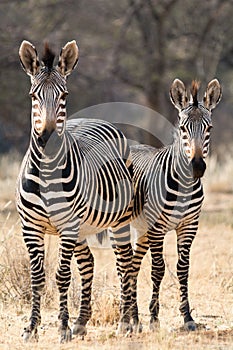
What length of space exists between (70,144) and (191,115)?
1.03 m

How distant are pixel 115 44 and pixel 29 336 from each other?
42.8ft

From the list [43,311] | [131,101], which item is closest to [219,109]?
[131,101]

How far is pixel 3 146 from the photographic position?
25.8m

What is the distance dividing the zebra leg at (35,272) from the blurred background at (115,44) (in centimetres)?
996

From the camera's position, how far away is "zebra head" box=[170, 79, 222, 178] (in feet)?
19.7

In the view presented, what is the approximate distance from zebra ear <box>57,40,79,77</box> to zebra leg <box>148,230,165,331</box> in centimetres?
162

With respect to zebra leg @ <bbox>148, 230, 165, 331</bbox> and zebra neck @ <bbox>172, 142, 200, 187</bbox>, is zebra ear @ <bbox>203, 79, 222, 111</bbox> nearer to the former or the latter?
zebra neck @ <bbox>172, 142, 200, 187</bbox>

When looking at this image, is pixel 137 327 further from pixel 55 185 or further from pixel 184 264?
pixel 55 185

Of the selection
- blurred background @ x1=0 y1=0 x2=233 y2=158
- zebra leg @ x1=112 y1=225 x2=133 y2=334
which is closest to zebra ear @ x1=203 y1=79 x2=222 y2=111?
zebra leg @ x1=112 y1=225 x2=133 y2=334

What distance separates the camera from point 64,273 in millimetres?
5812

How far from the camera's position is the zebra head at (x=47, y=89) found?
543 centimetres

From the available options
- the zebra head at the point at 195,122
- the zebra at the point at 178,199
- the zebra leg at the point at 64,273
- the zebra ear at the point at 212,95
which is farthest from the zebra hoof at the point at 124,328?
the zebra ear at the point at 212,95

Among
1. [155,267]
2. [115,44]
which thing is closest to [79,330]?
[155,267]

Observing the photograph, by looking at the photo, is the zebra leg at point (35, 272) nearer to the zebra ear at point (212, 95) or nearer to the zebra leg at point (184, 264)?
the zebra leg at point (184, 264)
